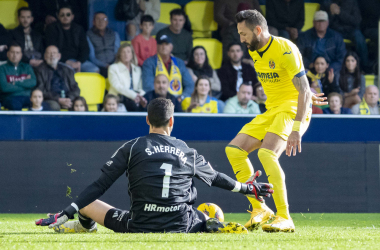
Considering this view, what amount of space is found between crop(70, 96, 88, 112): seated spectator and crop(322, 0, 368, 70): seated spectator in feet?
15.5

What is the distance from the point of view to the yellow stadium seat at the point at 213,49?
898 centimetres

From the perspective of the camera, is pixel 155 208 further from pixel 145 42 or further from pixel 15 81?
pixel 145 42

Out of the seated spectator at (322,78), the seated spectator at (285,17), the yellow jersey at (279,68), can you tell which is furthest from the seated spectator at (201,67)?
the yellow jersey at (279,68)

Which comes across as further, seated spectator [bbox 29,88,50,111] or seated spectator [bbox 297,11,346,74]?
seated spectator [bbox 297,11,346,74]

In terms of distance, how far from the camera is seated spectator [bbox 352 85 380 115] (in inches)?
340

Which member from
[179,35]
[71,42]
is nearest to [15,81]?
[71,42]

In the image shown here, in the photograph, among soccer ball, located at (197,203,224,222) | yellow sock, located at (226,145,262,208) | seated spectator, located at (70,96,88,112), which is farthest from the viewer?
seated spectator, located at (70,96,88,112)

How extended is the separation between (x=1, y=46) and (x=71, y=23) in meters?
1.17

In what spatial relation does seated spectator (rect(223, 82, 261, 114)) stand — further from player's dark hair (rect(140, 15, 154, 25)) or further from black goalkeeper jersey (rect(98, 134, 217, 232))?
black goalkeeper jersey (rect(98, 134, 217, 232))

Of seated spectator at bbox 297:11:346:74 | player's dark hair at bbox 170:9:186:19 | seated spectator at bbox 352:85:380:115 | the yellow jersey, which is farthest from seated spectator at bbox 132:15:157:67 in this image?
the yellow jersey

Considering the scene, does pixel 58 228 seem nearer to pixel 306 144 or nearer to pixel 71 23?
pixel 306 144

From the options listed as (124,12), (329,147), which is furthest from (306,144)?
(124,12)

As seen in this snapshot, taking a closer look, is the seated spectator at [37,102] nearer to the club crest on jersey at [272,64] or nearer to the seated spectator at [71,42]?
the seated spectator at [71,42]

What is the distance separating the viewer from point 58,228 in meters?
3.86
